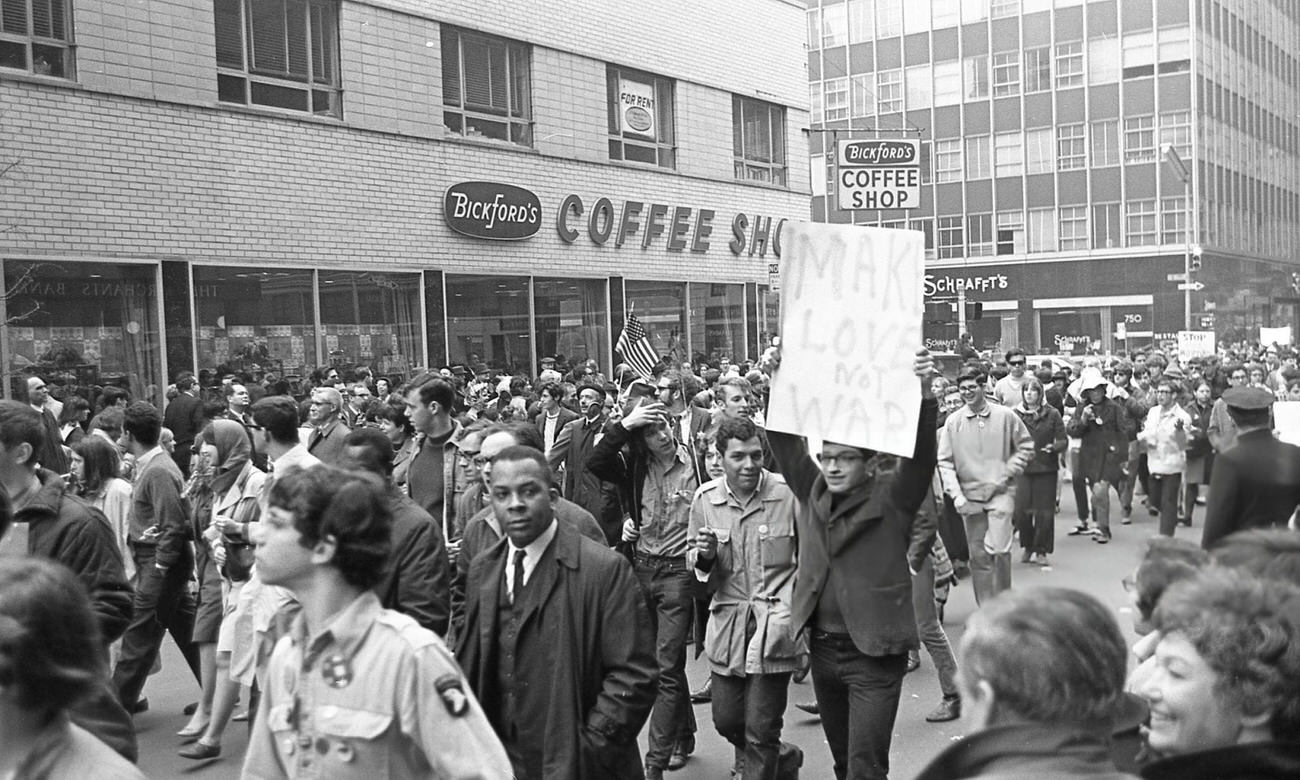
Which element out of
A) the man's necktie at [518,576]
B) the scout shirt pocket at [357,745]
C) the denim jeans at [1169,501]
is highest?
the man's necktie at [518,576]

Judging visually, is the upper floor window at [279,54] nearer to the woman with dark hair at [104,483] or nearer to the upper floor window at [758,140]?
the woman with dark hair at [104,483]

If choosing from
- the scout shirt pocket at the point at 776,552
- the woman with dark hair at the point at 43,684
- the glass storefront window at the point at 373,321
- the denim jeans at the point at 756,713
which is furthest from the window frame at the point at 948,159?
the woman with dark hair at the point at 43,684

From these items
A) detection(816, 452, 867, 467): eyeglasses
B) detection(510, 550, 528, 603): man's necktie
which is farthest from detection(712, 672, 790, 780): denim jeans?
detection(510, 550, 528, 603): man's necktie

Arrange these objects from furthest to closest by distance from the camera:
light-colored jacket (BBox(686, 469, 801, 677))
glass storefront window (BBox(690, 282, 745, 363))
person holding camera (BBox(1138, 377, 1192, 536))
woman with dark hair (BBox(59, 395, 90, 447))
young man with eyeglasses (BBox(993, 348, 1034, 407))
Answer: glass storefront window (BBox(690, 282, 745, 363)), young man with eyeglasses (BBox(993, 348, 1034, 407)), person holding camera (BBox(1138, 377, 1192, 536)), woman with dark hair (BBox(59, 395, 90, 447)), light-colored jacket (BBox(686, 469, 801, 677))

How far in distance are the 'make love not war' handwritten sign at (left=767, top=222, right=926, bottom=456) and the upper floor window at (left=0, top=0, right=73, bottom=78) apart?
1309cm

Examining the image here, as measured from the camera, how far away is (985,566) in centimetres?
1002

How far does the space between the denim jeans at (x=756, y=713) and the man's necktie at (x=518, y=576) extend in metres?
1.81

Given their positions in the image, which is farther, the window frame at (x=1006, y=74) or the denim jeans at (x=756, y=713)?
the window frame at (x=1006, y=74)

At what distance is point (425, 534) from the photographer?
5.10 m

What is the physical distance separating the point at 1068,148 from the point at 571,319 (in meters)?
40.7

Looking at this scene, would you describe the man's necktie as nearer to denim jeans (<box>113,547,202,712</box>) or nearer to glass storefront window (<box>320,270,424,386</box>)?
denim jeans (<box>113,547,202,712</box>)

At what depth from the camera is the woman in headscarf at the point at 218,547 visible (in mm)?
7314

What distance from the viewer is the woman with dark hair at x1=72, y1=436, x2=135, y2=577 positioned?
7.93 metres

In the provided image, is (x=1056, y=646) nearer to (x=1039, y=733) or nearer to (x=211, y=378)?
(x=1039, y=733)
